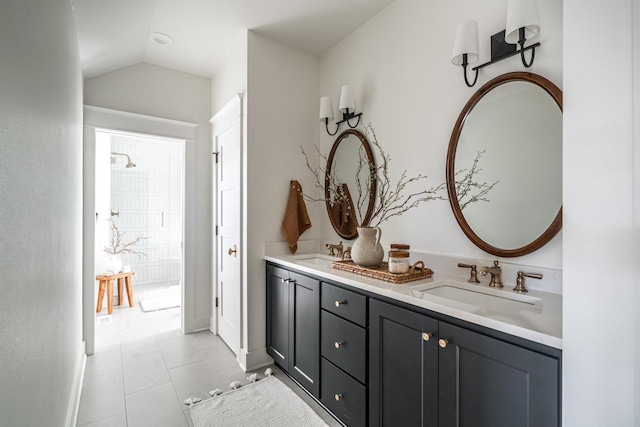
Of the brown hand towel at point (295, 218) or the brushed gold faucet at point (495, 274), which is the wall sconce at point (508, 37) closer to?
the brushed gold faucet at point (495, 274)

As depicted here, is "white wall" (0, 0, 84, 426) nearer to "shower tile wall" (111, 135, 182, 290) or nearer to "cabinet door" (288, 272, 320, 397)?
"cabinet door" (288, 272, 320, 397)

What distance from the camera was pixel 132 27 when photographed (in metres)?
2.30

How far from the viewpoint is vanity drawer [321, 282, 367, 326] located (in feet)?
5.25

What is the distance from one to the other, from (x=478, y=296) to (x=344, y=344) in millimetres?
745

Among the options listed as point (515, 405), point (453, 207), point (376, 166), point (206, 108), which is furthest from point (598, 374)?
point (206, 108)

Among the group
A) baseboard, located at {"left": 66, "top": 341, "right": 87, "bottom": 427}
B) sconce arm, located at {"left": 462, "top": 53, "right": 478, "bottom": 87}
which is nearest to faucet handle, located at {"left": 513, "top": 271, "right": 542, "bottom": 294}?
sconce arm, located at {"left": 462, "top": 53, "right": 478, "bottom": 87}

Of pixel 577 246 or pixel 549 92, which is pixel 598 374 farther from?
pixel 549 92

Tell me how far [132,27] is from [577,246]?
2938mm

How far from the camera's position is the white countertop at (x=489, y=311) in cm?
97

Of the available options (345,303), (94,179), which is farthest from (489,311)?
(94,179)

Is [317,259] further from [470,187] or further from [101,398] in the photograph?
[101,398]

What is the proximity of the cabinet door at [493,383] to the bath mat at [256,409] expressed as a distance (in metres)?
0.99

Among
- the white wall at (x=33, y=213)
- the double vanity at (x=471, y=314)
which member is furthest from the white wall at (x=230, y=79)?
the double vanity at (x=471, y=314)

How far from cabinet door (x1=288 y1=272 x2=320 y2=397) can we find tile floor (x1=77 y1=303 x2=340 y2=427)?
16 centimetres
